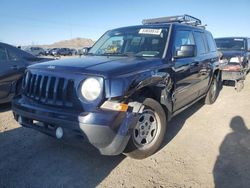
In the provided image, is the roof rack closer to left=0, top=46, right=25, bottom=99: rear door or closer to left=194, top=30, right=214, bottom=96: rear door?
left=194, top=30, right=214, bottom=96: rear door

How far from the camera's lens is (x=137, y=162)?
142 inches

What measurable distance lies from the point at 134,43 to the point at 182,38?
3.07 feet

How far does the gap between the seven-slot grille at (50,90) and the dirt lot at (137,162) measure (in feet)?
2.13

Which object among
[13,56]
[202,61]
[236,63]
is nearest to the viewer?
[202,61]

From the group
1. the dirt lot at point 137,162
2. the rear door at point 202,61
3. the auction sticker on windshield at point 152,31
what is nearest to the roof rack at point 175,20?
the rear door at point 202,61

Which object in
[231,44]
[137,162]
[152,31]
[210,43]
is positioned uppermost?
[152,31]

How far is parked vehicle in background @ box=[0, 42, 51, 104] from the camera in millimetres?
5766

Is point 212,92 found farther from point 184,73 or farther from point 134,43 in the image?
point 134,43

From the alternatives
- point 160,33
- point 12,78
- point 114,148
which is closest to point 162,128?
point 114,148

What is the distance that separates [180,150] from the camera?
13.1 ft

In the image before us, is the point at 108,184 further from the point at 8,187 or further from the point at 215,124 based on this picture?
the point at 215,124

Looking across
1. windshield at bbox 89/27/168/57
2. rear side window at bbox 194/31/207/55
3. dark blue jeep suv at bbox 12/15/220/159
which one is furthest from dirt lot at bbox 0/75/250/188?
rear side window at bbox 194/31/207/55

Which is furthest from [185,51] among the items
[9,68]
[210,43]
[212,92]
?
[9,68]

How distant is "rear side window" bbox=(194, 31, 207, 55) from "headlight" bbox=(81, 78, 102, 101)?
3.14m
